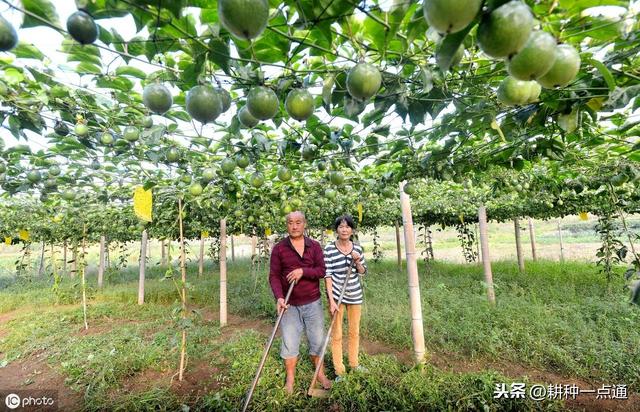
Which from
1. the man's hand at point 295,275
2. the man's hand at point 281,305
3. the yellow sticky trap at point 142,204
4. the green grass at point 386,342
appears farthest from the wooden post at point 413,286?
the yellow sticky trap at point 142,204

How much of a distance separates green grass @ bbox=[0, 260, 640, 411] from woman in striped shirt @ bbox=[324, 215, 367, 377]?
367mm

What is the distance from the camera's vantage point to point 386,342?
5.46 m

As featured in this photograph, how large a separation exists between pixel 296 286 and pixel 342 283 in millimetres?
619

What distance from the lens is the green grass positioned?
3637 mm

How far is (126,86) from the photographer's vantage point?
196cm

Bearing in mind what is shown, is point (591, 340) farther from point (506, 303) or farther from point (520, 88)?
point (520, 88)

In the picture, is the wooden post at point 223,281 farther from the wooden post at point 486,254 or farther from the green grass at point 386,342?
the wooden post at point 486,254

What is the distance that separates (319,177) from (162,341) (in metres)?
3.84

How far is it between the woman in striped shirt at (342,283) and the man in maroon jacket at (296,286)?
258 mm

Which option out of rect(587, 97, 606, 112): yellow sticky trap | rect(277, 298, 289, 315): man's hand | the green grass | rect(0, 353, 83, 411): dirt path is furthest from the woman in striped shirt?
rect(0, 353, 83, 411): dirt path

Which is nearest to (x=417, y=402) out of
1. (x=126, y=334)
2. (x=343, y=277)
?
(x=343, y=277)

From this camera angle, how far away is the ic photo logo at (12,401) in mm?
3914

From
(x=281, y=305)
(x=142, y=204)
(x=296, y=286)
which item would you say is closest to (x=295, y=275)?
(x=296, y=286)

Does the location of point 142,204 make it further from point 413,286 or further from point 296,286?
point 413,286
